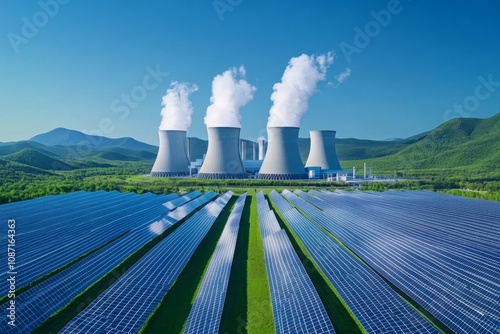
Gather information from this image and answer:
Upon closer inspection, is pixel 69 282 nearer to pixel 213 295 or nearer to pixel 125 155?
pixel 213 295

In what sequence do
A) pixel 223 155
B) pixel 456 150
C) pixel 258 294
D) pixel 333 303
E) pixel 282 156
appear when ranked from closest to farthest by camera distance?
pixel 333 303 → pixel 258 294 → pixel 282 156 → pixel 223 155 → pixel 456 150

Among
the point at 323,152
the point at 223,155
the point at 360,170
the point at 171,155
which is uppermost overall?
the point at 323,152

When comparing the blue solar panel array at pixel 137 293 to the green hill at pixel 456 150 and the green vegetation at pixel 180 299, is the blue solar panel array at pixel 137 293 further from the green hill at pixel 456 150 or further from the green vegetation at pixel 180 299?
the green hill at pixel 456 150

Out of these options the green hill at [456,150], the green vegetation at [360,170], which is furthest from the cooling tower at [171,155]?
the green hill at [456,150]

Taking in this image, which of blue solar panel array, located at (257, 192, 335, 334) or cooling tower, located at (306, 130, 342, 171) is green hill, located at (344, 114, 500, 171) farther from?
blue solar panel array, located at (257, 192, 335, 334)

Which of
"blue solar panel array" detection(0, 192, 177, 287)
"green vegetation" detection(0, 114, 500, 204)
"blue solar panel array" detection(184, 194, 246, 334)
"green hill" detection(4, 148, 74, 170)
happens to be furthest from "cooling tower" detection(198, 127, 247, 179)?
"green hill" detection(4, 148, 74, 170)

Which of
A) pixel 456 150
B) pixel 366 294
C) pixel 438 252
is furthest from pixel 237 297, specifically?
pixel 456 150

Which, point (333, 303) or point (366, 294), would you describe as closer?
point (366, 294)
